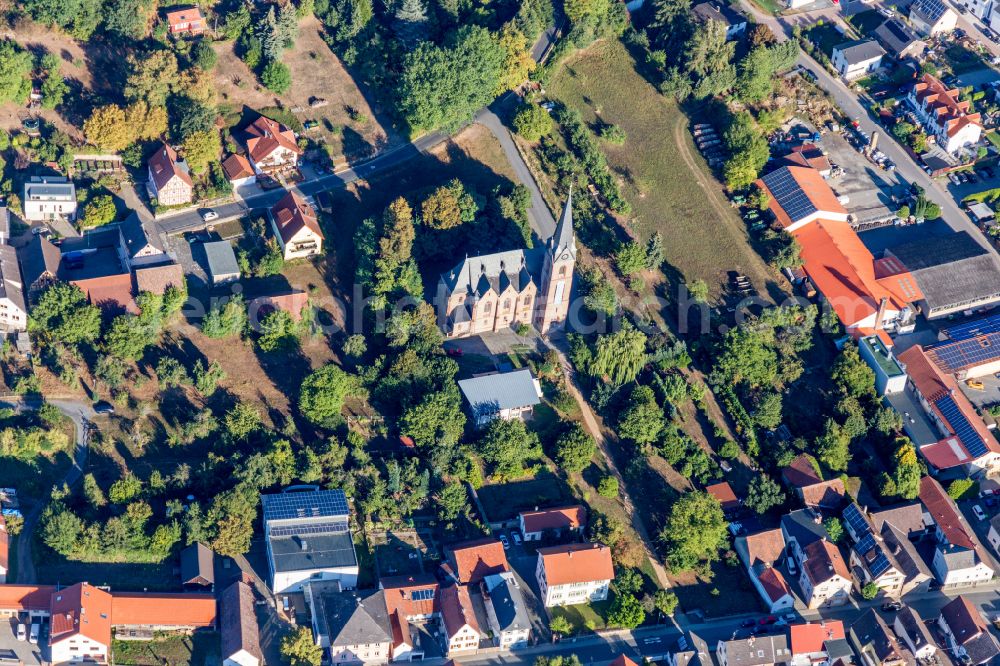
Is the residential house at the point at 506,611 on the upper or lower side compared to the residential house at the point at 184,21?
lower

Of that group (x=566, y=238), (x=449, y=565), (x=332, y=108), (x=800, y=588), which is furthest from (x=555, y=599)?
(x=332, y=108)

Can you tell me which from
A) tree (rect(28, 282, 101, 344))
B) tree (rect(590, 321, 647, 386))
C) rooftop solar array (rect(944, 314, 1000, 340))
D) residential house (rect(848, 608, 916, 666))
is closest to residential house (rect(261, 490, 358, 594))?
tree (rect(28, 282, 101, 344))

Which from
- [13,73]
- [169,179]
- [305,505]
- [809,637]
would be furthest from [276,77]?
[809,637]

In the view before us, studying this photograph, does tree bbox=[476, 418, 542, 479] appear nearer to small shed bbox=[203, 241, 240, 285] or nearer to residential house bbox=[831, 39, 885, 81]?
small shed bbox=[203, 241, 240, 285]

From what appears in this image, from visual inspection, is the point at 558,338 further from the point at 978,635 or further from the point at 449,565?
the point at 978,635

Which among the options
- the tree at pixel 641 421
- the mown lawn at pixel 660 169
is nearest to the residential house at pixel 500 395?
the tree at pixel 641 421

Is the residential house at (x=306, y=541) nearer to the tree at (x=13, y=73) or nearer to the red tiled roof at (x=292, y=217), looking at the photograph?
the red tiled roof at (x=292, y=217)
